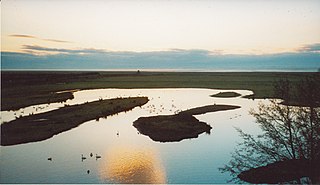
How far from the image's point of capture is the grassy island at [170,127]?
62.5 feet

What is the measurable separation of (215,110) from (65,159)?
17386 mm

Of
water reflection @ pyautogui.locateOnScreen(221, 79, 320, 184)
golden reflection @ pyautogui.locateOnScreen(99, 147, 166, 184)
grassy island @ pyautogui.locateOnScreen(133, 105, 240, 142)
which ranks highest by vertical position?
water reflection @ pyautogui.locateOnScreen(221, 79, 320, 184)

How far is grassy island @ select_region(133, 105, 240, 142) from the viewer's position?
62.5 ft

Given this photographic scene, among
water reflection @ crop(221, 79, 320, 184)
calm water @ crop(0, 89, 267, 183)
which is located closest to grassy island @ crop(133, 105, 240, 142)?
calm water @ crop(0, 89, 267, 183)

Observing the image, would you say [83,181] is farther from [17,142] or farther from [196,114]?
[196,114]

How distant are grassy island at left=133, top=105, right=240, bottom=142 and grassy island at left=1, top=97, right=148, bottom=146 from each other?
5082 millimetres

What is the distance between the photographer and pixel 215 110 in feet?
93.9

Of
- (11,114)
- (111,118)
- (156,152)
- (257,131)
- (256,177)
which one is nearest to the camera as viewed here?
(256,177)

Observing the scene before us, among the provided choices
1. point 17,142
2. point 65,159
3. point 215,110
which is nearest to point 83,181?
point 65,159

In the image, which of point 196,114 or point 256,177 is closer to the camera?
point 256,177

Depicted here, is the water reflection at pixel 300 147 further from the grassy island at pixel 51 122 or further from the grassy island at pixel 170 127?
the grassy island at pixel 51 122

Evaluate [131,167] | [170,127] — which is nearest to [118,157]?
[131,167]

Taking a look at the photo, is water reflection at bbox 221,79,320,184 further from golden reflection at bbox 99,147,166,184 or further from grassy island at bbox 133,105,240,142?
grassy island at bbox 133,105,240,142

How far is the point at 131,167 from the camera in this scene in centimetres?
1392
